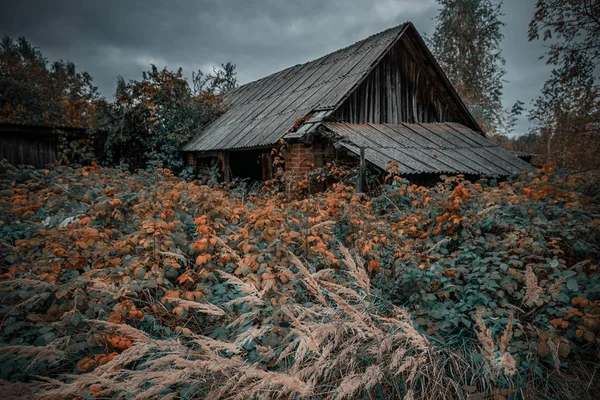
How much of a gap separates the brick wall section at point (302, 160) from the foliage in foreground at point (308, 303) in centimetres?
341

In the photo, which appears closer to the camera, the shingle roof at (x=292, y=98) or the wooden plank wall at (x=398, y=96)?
the shingle roof at (x=292, y=98)

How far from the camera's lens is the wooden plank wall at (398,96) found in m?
8.74

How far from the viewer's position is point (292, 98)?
10234 mm

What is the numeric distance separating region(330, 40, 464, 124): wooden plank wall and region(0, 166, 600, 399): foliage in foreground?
5.22 metres

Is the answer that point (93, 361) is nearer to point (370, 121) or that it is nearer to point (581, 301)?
point (581, 301)

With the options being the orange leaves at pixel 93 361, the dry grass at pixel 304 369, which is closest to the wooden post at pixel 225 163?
the dry grass at pixel 304 369

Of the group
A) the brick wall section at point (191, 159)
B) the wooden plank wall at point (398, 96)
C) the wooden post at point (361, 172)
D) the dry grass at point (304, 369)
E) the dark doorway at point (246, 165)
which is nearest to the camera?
the dry grass at point (304, 369)

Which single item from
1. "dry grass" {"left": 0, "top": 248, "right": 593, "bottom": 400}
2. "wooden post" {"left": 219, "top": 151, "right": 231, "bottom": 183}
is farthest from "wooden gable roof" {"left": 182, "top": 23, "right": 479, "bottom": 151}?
"dry grass" {"left": 0, "top": 248, "right": 593, "bottom": 400}

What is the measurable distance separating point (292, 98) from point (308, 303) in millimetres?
8583

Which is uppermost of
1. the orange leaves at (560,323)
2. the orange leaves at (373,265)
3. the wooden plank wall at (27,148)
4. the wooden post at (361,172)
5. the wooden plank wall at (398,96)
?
the wooden plank wall at (398,96)

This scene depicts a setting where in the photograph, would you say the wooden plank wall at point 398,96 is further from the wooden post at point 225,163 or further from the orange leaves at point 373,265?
the orange leaves at point 373,265

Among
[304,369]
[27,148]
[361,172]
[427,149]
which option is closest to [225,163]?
[361,172]

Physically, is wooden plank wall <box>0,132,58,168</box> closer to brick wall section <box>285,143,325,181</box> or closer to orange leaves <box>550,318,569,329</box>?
brick wall section <box>285,143,325,181</box>

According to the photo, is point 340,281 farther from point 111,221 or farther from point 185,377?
point 111,221
